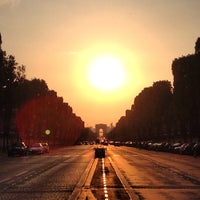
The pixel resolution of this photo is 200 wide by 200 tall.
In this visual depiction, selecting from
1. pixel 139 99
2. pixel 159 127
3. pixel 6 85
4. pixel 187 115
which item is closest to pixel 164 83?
pixel 159 127

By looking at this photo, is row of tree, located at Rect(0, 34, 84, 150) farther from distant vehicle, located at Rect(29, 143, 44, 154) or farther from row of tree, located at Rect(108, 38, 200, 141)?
row of tree, located at Rect(108, 38, 200, 141)

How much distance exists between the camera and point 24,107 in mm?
113000

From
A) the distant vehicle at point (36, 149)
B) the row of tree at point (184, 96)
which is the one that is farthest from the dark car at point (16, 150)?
the row of tree at point (184, 96)

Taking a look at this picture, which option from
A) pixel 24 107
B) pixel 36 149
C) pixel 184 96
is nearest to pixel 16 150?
pixel 36 149

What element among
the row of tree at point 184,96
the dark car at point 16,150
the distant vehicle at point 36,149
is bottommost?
the dark car at point 16,150

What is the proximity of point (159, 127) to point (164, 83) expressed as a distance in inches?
512

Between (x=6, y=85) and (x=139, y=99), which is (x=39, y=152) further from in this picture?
(x=139, y=99)

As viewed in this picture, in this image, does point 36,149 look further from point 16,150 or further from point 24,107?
point 24,107

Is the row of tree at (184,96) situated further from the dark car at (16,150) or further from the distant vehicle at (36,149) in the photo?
the dark car at (16,150)

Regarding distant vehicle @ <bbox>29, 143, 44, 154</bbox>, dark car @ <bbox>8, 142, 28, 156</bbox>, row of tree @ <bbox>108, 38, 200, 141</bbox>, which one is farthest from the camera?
distant vehicle @ <bbox>29, 143, 44, 154</bbox>

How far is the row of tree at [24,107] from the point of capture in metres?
87.1

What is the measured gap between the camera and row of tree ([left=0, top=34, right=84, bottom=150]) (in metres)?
87.1

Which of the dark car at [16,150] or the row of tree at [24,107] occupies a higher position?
the row of tree at [24,107]

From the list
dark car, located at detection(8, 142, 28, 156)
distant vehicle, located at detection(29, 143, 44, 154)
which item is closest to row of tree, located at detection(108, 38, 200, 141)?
distant vehicle, located at detection(29, 143, 44, 154)
